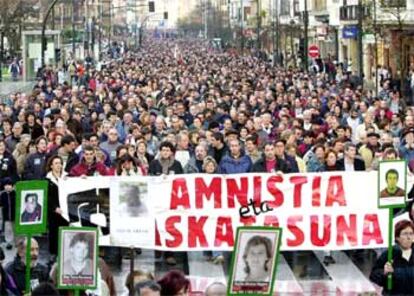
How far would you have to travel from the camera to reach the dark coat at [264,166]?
667 inches

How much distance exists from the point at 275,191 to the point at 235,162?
163cm

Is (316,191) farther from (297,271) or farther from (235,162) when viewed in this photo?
(235,162)

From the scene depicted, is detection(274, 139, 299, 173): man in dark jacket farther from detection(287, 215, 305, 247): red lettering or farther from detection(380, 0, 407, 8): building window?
detection(380, 0, 407, 8): building window

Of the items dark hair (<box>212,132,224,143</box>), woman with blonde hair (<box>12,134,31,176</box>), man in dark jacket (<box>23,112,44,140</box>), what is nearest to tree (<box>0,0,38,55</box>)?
man in dark jacket (<box>23,112,44,140</box>)

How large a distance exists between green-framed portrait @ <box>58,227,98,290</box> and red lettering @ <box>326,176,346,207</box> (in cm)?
611

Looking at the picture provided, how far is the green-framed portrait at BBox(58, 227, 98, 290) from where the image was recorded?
10016mm

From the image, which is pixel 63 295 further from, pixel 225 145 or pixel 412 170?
pixel 225 145

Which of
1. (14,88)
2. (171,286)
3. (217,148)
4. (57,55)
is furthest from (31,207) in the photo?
(57,55)

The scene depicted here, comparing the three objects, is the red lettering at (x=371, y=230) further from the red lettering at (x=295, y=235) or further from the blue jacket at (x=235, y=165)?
the blue jacket at (x=235, y=165)

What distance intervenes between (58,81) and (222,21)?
386 feet

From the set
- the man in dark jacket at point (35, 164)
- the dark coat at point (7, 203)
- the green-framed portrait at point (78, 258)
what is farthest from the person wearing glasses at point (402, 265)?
the man in dark jacket at point (35, 164)

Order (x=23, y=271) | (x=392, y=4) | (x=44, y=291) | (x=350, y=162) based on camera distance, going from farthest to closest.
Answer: (x=392, y=4), (x=350, y=162), (x=23, y=271), (x=44, y=291)

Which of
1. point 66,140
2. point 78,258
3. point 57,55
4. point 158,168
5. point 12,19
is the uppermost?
point 12,19

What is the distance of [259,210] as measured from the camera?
1578 cm
